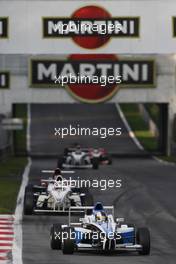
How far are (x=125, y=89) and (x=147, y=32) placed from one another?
13.6ft

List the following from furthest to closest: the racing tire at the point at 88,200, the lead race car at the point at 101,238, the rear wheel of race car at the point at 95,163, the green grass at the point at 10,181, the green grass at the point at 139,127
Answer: the green grass at the point at 139,127, the rear wheel of race car at the point at 95,163, the green grass at the point at 10,181, the racing tire at the point at 88,200, the lead race car at the point at 101,238

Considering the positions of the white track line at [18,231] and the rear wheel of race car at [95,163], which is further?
the rear wheel of race car at [95,163]

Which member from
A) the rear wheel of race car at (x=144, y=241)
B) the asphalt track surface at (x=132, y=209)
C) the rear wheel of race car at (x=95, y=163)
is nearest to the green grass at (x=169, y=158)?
the asphalt track surface at (x=132, y=209)

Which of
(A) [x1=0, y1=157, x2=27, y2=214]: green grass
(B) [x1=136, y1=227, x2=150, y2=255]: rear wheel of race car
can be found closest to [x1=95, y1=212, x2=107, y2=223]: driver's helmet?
(B) [x1=136, y1=227, x2=150, y2=255]: rear wheel of race car

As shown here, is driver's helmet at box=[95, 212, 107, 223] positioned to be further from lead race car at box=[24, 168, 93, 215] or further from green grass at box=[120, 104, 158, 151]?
green grass at box=[120, 104, 158, 151]

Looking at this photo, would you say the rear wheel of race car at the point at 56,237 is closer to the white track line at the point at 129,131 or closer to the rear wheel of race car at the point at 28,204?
the rear wheel of race car at the point at 28,204

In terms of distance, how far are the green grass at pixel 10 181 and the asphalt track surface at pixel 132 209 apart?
33.9 inches

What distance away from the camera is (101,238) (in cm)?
2473

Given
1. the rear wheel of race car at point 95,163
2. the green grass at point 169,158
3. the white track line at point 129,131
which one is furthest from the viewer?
the white track line at point 129,131

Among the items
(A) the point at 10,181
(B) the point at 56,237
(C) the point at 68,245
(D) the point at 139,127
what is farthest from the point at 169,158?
(C) the point at 68,245

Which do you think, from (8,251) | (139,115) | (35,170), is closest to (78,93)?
(35,170)

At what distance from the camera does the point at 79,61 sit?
224ft

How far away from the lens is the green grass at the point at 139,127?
82.6m

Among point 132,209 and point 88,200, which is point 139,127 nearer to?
point 132,209
